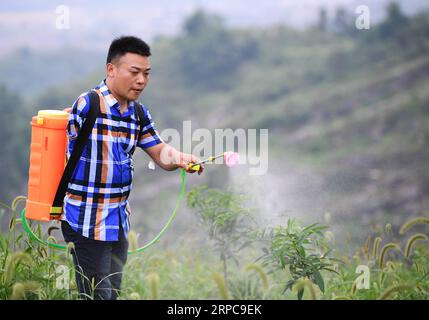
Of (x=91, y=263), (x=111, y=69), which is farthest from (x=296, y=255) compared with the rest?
(x=111, y=69)

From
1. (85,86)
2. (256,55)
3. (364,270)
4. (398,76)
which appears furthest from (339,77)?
(364,270)

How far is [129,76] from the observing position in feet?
12.6

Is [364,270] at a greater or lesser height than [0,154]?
lesser

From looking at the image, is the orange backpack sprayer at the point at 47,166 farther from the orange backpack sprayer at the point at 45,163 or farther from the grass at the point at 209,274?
the grass at the point at 209,274

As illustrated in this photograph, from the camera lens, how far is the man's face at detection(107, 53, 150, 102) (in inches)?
151

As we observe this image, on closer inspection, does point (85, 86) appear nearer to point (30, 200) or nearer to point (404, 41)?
point (404, 41)

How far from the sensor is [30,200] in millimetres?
3896

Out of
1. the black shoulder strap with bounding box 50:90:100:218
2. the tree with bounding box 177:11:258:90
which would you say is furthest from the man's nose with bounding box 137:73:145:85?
the tree with bounding box 177:11:258:90

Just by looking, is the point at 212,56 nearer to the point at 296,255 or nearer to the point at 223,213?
the point at 223,213

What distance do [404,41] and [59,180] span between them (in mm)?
40089

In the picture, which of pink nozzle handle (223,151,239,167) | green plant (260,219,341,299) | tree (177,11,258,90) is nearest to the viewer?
pink nozzle handle (223,151,239,167)

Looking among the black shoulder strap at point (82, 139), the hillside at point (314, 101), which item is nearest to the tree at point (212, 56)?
the hillside at point (314, 101)

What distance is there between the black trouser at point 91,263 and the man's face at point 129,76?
0.70m

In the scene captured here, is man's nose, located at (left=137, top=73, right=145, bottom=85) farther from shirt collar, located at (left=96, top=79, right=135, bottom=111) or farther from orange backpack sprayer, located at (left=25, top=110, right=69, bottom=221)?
orange backpack sprayer, located at (left=25, top=110, right=69, bottom=221)
